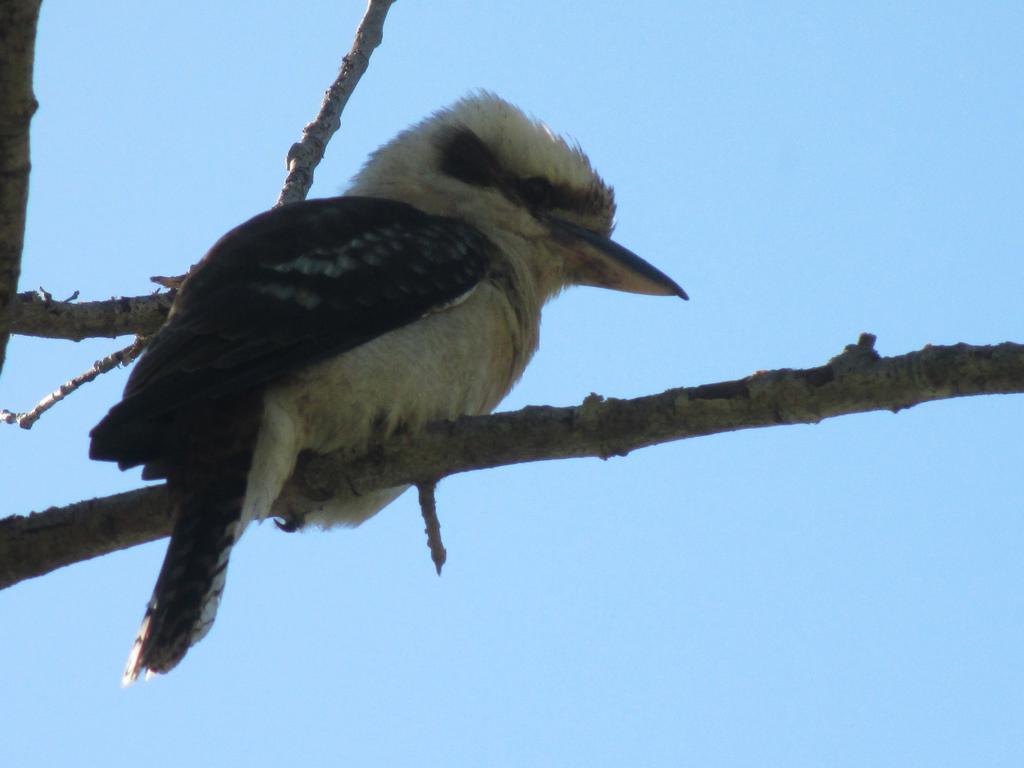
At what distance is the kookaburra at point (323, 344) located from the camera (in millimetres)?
3281

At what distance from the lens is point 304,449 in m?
3.58

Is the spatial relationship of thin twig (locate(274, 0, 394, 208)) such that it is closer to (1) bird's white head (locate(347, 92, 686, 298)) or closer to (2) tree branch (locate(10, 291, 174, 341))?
(1) bird's white head (locate(347, 92, 686, 298))

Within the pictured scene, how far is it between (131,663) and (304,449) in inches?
26.2

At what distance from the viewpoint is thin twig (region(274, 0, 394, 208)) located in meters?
4.80

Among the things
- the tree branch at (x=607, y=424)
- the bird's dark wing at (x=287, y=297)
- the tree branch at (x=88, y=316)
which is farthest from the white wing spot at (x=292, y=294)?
the tree branch at (x=88, y=316)

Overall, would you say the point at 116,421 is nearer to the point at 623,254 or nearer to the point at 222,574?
the point at 222,574

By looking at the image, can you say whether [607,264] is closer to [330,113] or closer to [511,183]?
[511,183]

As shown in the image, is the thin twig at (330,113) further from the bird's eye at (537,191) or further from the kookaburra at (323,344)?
the bird's eye at (537,191)

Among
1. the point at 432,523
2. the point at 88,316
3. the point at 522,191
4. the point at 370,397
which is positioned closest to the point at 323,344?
the point at 370,397

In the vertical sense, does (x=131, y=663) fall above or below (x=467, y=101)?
below

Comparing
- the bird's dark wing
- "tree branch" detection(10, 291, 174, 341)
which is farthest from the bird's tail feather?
"tree branch" detection(10, 291, 174, 341)

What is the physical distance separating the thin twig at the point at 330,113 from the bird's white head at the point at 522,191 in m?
0.25

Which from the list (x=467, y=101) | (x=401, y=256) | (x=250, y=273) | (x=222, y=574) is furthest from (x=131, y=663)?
(x=467, y=101)

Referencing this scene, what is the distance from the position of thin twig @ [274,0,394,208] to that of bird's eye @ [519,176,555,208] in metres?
0.66
